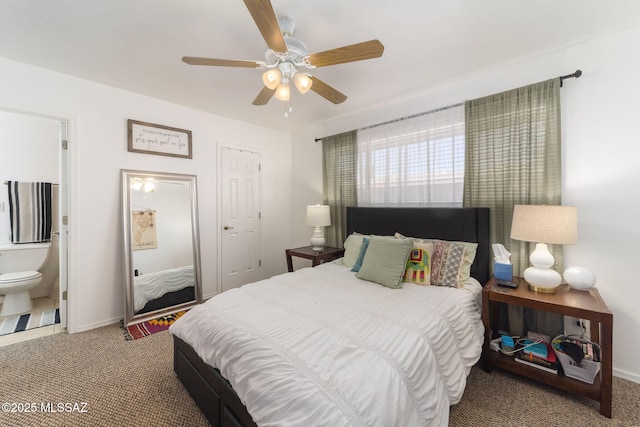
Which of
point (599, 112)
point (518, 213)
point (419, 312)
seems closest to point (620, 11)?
point (599, 112)

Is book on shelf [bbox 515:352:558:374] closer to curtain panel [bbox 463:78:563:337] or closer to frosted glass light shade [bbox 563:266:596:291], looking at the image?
curtain panel [bbox 463:78:563:337]

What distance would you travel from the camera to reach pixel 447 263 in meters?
2.21

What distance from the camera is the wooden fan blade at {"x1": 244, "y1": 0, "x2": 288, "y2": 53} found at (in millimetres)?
1140

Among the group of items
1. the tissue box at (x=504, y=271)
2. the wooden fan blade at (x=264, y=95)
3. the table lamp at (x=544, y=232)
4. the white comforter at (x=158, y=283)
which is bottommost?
the white comforter at (x=158, y=283)

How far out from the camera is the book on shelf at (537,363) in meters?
1.75

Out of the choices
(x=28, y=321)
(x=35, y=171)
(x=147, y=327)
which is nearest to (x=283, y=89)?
(x=147, y=327)

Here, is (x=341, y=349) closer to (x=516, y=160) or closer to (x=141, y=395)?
(x=141, y=395)

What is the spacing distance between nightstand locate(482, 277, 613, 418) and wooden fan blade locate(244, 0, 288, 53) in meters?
2.16

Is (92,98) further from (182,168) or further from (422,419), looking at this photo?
(422,419)

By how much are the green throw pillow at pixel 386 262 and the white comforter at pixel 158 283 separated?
2184 mm

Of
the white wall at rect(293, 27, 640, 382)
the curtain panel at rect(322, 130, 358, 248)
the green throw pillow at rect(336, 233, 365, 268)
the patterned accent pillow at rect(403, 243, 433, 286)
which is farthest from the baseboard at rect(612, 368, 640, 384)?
the curtain panel at rect(322, 130, 358, 248)

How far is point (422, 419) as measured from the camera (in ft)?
3.71

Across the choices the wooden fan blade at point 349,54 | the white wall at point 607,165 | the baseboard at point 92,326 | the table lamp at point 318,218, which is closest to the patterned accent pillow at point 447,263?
the white wall at point 607,165

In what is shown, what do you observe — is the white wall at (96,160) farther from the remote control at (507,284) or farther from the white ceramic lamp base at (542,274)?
the white ceramic lamp base at (542,274)
